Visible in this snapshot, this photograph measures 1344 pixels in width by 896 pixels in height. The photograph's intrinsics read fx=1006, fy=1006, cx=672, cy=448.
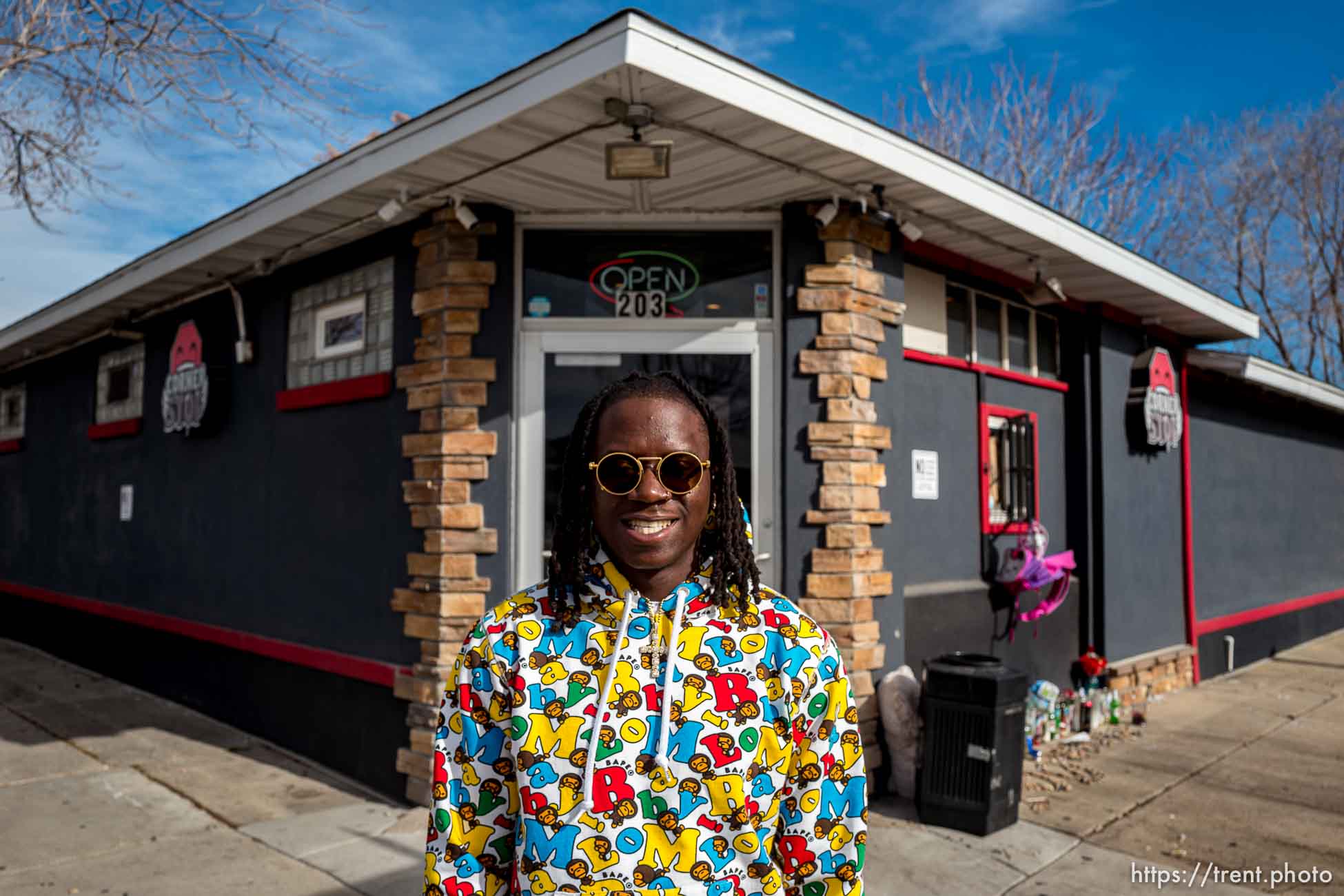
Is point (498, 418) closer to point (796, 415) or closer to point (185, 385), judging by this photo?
point (796, 415)

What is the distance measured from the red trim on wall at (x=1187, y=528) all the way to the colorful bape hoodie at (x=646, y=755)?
8.52 m

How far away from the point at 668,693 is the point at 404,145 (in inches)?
158

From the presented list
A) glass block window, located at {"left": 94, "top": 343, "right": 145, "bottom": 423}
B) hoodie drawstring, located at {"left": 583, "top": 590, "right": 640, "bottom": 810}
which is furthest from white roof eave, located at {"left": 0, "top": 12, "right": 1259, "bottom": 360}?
hoodie drawstring, located at {"left": 583, "top": 590, "right": 640, "bottom": 810}

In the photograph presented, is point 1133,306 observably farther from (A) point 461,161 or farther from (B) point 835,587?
(A) point 461,161

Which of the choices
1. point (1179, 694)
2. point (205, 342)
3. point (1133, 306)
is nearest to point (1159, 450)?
point (1133, 306)

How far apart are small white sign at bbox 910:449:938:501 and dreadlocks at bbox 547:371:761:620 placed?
4.67 m

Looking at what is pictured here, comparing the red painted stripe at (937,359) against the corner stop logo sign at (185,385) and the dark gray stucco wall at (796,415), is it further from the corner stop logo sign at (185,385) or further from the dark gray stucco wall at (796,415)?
the corner stop logo sign at (185,385)

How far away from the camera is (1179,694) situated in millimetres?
8648

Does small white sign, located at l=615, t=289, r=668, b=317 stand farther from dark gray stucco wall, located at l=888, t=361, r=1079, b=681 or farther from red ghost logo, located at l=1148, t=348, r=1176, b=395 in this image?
red ghost logo, located at l=1148, t=348, r=1176, b=395

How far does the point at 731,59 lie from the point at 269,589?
489 cm

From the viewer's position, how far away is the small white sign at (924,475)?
6352 millimetres

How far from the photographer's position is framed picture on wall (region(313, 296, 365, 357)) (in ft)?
20.8

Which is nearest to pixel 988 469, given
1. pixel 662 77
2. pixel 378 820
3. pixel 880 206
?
pixel 880 206

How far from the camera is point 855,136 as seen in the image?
477 centimetres
